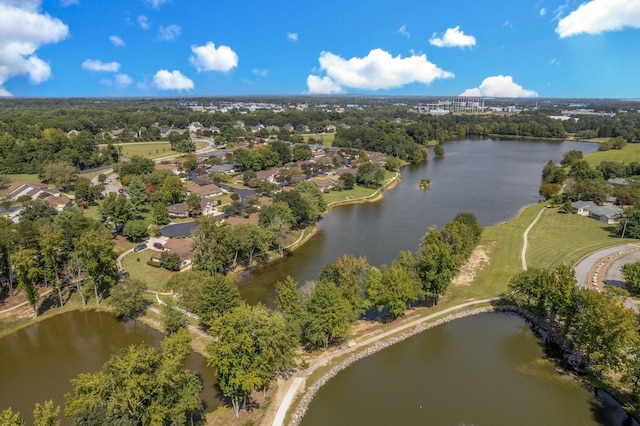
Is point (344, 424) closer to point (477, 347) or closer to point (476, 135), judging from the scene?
point (477, 347)

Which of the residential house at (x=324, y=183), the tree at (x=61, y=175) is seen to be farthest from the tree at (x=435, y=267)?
the tree at (x=61, y=175)

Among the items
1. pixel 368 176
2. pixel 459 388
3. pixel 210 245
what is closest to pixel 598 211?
pixel 368 176

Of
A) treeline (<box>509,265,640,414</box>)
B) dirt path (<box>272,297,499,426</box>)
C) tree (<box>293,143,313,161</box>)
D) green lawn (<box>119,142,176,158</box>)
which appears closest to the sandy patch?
dirt path (<box>272,297,499,426</box>)

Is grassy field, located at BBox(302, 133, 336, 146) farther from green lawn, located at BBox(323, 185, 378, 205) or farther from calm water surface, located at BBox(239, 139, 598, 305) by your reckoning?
green lawn, located at BBox(323, 185, 378, 205)

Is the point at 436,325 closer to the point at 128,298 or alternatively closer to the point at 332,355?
the point at 332,355

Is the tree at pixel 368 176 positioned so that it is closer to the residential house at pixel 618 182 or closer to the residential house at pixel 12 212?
the residential house at pixel 618 182

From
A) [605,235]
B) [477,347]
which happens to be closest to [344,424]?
Result: [477,347]
